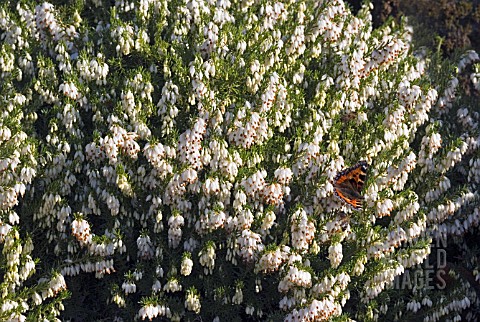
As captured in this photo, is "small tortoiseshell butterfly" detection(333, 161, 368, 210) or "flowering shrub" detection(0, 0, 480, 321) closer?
"small tortoiseshell butterfly" detection(333, 161, 368, 210)

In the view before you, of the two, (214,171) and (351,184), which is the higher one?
(214,171)

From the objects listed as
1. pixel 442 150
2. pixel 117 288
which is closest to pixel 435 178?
pixel 442 150

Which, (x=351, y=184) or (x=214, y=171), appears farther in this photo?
(x=214, y=171)

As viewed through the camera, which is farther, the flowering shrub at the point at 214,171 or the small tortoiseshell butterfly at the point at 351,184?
the flowering shrub at the point at 214,171
